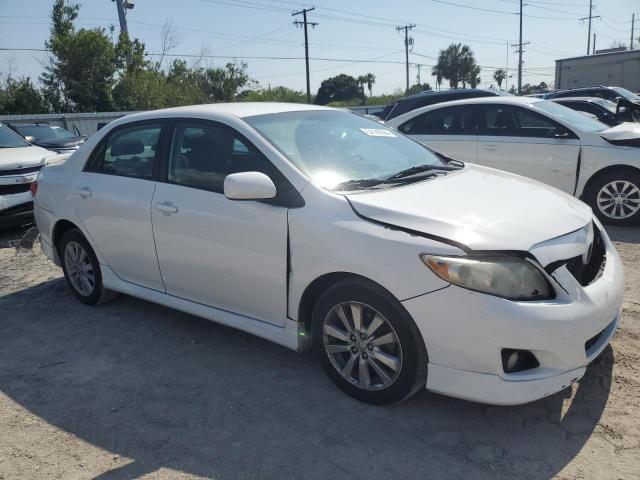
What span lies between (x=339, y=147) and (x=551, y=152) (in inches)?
165

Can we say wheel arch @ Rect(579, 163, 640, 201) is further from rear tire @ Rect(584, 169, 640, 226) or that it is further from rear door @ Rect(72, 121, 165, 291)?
rear door @ Rect(72, 121, 165, 291)

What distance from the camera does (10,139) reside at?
27.7 ft

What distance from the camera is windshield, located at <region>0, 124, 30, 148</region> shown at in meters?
8.26

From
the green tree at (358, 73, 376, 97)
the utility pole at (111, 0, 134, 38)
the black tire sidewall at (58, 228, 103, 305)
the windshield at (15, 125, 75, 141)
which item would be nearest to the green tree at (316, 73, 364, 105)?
the green tree at (358, 73, 376, 97)

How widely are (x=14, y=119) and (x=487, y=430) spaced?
87.2 ft

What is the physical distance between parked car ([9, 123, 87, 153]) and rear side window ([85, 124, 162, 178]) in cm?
983

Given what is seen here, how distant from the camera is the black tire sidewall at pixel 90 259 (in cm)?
453

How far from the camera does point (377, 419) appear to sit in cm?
290

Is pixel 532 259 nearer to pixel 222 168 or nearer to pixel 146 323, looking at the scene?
pixel 222 168

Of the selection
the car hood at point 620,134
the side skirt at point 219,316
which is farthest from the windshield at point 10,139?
the car hood at point 620,134

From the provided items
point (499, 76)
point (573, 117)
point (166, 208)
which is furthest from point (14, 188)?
point (499, 76)

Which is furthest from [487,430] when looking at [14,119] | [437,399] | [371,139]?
[14,119]

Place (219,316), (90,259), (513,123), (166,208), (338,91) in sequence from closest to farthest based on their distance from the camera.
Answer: (219,316)
(166,208)
(90,259)
(513,123)
(338,91)

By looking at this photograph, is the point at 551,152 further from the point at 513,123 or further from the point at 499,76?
the point at 499,76
